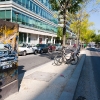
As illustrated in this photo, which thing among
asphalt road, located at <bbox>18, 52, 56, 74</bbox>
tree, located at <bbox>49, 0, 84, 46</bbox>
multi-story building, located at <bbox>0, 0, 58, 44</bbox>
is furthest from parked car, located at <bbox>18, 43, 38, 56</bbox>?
tree, located at <bbox>49, 0, 84, 46</bbox>

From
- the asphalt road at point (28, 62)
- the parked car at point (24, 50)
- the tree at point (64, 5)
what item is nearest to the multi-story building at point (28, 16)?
the parked car at point (24, 50)

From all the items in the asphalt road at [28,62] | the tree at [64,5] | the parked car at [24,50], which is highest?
the tree at [64,5]

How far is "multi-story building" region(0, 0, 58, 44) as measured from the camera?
27.7 m

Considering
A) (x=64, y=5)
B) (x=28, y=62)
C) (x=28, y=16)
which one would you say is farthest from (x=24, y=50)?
(x=28, y=16)

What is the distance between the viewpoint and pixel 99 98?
5.75m

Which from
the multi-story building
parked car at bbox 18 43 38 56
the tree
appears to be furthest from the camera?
the multi-story building

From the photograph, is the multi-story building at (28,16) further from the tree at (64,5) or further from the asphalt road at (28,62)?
the tree at (64,5)

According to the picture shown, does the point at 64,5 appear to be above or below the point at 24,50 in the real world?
above

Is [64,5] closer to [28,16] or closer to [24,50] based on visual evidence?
[24,50]

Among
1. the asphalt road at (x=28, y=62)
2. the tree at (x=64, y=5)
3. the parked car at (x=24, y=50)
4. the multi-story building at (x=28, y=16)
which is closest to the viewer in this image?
the asphalt road at (x=28, y=62)

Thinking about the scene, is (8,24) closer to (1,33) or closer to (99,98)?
(1,33)

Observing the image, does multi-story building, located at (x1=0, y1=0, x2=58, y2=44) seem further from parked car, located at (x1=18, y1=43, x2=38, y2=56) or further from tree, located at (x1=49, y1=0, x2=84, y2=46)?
tree, located at (x1=49, y1=0, x2=84, y2=46)

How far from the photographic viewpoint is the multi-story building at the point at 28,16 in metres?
27.7

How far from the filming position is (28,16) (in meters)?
34.2
